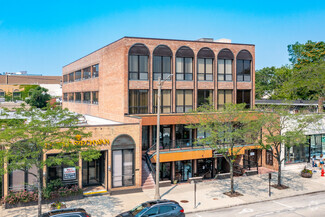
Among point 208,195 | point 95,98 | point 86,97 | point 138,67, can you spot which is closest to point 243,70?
point 138,67

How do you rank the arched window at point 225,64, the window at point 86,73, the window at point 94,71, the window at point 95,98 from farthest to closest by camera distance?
1. the window at point 86,73
2. the window at point 95,98
3. the window at point 94,71
4. the arched window at point 225,64

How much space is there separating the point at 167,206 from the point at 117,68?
58.3 ft

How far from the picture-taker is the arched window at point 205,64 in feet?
113

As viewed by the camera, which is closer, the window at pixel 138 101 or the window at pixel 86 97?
the window at pixel 138 101

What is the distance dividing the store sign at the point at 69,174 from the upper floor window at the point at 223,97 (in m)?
18.5

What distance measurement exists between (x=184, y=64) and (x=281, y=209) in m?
18.0

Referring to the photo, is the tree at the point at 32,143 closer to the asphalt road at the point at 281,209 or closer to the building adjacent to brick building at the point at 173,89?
the building adjacent to brick building at the point at 173,89

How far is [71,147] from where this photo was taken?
20.0 meters

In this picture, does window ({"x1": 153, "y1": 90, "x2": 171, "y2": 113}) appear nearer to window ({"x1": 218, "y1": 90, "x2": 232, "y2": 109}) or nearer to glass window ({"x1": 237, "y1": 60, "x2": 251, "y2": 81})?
window ({"x1": 218, "y1": 90, "x2": 232, "y2": 109})

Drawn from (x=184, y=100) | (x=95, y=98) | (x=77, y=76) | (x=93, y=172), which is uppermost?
(x=77, y=76)

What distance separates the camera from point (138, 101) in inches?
1251

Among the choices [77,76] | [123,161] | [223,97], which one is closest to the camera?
[123,161]

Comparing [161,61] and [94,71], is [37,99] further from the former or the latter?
[161,61]

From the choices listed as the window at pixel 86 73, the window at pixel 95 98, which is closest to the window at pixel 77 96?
the window at pixel 86 73
